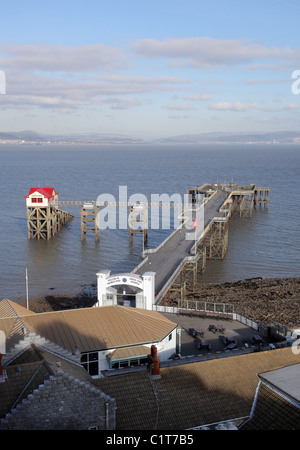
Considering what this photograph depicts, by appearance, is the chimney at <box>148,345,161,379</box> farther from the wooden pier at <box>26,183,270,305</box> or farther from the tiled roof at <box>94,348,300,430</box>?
the wooden pier at <box>26,183,270,305</box>

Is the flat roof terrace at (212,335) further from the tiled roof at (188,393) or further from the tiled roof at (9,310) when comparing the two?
the tiled roof at (9,310)

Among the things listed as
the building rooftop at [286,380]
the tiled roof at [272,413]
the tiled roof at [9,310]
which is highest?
the building rooftop at [286,380]

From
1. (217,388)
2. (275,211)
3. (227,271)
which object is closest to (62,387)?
(217,388)

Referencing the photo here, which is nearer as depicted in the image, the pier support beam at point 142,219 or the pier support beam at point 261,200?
the pier support beam at point 142,219

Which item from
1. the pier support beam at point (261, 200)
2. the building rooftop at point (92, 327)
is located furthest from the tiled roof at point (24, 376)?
the pier support beam at point (261, 200)

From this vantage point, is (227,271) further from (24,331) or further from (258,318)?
(24,331)

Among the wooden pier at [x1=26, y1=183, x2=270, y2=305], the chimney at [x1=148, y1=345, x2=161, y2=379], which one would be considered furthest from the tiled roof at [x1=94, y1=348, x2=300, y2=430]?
the wooden pier at [x1=26, y1=183, x2=270, y2=305]
